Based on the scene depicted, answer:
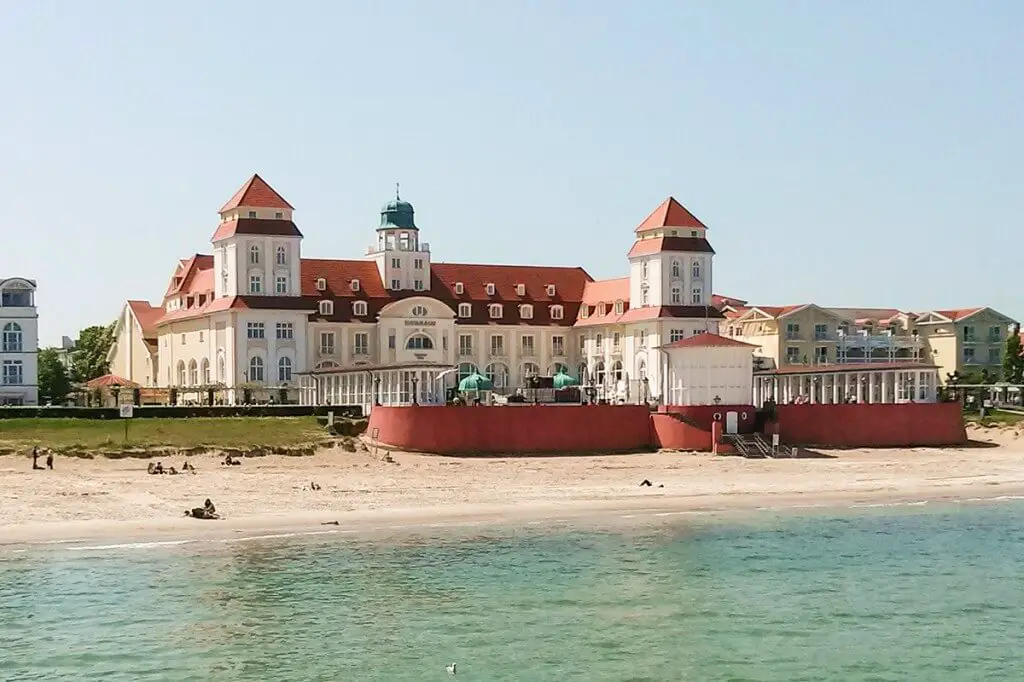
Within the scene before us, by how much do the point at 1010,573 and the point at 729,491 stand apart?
1815 centimetres

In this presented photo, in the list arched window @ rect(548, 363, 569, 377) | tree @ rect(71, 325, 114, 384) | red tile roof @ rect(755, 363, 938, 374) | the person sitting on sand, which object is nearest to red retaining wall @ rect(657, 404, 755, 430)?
red tile roof @ rect(755, 363, 938, 374)

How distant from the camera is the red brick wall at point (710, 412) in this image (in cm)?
7125

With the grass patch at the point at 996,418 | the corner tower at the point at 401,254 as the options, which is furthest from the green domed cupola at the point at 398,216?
the grass patch at the point at 996,418

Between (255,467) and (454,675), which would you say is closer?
(454,675)

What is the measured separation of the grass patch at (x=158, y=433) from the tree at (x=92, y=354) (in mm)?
52708

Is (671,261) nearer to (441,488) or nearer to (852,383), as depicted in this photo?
(852,383)

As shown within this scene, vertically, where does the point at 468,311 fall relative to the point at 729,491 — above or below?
above

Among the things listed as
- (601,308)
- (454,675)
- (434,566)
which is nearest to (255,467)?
(434,566)

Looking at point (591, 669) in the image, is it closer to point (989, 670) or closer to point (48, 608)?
point (989, 670)

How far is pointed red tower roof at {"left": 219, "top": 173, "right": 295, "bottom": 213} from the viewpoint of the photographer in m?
93.5

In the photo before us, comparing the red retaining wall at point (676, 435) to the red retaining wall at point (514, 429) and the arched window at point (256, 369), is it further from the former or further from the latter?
the arched window at point (256, 369)

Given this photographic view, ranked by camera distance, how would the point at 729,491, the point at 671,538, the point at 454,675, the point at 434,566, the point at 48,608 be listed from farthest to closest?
the point at 729,491 < the point at 671,538 < the point at 434,566 < the point at 48,608 < the point at 454,675

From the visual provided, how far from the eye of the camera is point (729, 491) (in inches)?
2251

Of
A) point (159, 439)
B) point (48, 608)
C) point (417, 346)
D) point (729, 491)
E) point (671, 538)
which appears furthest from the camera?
point (417, 346)
